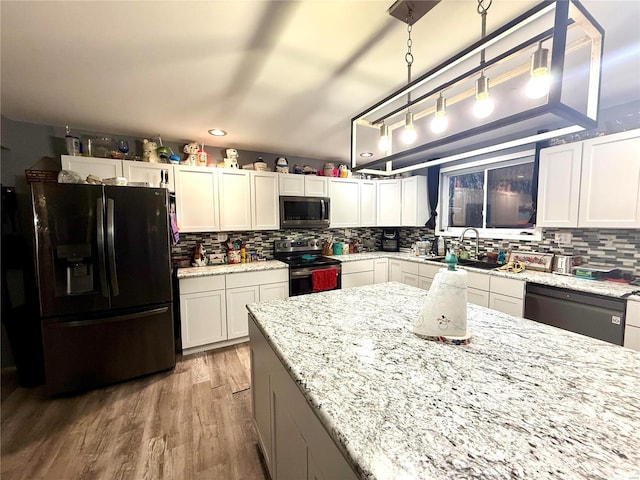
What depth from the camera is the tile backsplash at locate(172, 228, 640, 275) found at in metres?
2.22

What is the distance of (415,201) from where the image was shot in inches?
157

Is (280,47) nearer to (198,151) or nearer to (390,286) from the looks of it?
(390,286)

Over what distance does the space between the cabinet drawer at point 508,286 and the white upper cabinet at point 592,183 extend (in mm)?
665

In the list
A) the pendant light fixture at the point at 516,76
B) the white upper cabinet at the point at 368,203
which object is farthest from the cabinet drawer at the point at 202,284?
the white upper cabinet at the point at 368,203

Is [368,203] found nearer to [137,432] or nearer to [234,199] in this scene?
[234,199]

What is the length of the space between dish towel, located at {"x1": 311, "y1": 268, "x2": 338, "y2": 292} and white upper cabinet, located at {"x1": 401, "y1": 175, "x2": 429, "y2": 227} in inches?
61.1

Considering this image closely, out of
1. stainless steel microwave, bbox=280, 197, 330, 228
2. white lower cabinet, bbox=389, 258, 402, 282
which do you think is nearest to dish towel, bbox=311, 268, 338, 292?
stainless steel microwave, bbox=280, 197, 330, 228

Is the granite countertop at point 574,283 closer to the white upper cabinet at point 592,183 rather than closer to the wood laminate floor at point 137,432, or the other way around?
the white upper cabinet at point 592,183

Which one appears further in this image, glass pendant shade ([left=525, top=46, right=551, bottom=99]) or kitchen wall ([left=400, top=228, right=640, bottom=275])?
kitchen wall ([left=400, top=228, right=640, bottom=275])

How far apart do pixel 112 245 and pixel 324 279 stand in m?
2.21

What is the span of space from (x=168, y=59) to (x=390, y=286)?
212cm

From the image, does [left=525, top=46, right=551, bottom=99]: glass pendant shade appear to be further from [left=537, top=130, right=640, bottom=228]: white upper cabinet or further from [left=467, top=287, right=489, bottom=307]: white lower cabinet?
[left=467, top=287, right=489, bottom=307]: white lower cabinet

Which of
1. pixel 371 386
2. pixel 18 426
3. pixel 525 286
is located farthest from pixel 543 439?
pixel 18 426

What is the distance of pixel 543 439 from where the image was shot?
0.60 metres
